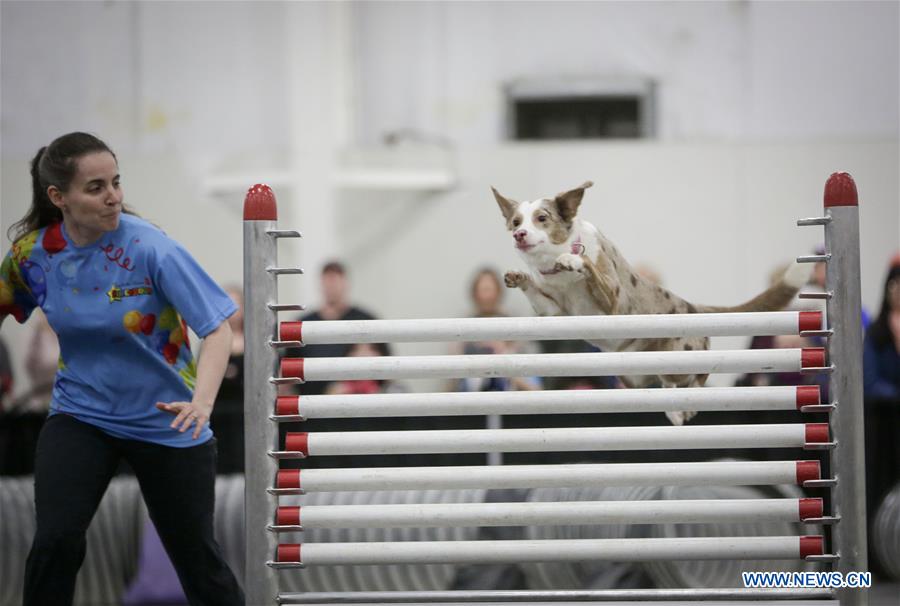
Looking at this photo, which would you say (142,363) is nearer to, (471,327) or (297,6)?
(471,327)

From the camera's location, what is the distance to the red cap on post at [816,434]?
9.64ft

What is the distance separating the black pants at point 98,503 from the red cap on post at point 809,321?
1.66 metres

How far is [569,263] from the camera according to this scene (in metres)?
2.87

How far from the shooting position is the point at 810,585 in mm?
3006

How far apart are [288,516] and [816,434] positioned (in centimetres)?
142

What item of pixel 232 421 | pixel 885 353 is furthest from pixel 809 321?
pixel 232 421

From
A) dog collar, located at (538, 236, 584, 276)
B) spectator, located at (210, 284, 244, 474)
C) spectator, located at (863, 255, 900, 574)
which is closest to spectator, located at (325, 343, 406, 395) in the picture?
spectator, located at (210, 284, 244, 474)

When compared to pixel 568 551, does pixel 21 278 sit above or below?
above

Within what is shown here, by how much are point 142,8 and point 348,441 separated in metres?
7.99

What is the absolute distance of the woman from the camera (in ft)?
9.91

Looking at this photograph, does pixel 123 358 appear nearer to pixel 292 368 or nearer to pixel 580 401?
pixel 292 368

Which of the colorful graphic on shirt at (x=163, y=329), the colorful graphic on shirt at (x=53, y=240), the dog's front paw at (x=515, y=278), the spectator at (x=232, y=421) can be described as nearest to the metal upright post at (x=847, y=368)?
the dog's front paw at (x=515, y=278)

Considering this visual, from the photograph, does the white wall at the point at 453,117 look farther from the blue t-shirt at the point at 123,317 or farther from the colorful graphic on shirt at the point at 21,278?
the blue t-shirt at the point at 123,317

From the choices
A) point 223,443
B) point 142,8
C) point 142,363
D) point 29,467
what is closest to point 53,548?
point 142,363
